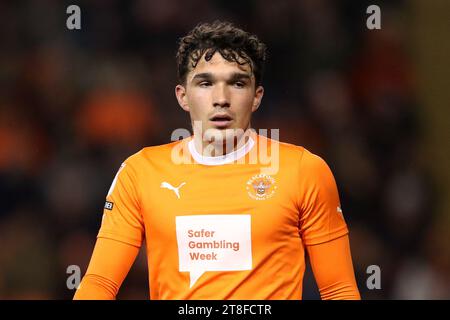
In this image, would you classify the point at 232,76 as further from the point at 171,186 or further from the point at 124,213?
the point at 124,213

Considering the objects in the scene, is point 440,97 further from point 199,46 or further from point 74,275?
point 199,46

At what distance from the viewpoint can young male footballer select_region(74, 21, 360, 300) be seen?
3881 mm

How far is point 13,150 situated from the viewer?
672cm

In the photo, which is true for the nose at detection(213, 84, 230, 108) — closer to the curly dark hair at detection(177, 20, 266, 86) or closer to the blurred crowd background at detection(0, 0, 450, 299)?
the curly dark hair at detection(177, 20, 266, 86)

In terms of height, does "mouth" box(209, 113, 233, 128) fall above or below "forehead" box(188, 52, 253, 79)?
below

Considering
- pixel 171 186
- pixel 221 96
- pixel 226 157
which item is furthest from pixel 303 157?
pixel 171 186

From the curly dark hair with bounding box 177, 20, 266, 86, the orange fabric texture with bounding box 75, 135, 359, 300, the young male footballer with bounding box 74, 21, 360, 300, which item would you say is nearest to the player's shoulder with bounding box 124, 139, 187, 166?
the young male footballer with bounding box 74, 21, 360, 300

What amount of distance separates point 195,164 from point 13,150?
2.90 m

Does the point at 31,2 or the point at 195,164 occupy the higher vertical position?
the point at 31,2

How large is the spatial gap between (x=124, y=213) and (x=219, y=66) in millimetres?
733

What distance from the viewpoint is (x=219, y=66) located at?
159 inches
